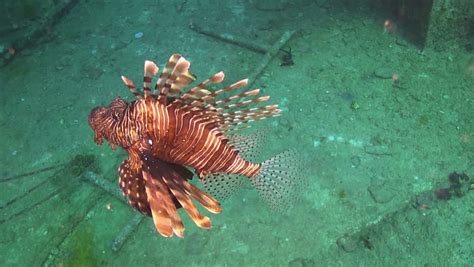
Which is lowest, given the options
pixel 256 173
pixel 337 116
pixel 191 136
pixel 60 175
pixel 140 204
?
pixel 60 175

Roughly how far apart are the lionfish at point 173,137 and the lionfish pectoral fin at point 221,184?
145 mm

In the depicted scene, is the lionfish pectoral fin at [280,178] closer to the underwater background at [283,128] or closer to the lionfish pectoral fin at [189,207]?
the underwater background at [283,128]

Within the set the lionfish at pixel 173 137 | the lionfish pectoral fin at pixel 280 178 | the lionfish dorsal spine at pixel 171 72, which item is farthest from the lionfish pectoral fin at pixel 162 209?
the lionfish pectoral fin at pixel 280 178

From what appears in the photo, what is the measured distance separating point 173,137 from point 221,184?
786 millimetres

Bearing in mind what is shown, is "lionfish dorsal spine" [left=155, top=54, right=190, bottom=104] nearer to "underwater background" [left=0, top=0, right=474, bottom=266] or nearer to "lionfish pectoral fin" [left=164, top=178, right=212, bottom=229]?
"lionfish pectoral fin" [left=164, top=178, right=212, bottom=229]

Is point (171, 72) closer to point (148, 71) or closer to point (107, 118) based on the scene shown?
point (148, 71)

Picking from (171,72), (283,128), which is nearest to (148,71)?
(171,72)

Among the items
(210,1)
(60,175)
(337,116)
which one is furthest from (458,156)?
(210,1)

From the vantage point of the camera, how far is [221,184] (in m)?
3.59

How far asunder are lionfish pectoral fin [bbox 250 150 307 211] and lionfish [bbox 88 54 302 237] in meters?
0.24

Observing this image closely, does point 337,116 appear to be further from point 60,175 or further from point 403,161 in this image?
point 60,175

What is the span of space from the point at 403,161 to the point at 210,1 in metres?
5.30

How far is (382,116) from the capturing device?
5.46m

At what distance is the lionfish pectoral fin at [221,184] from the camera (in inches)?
141
